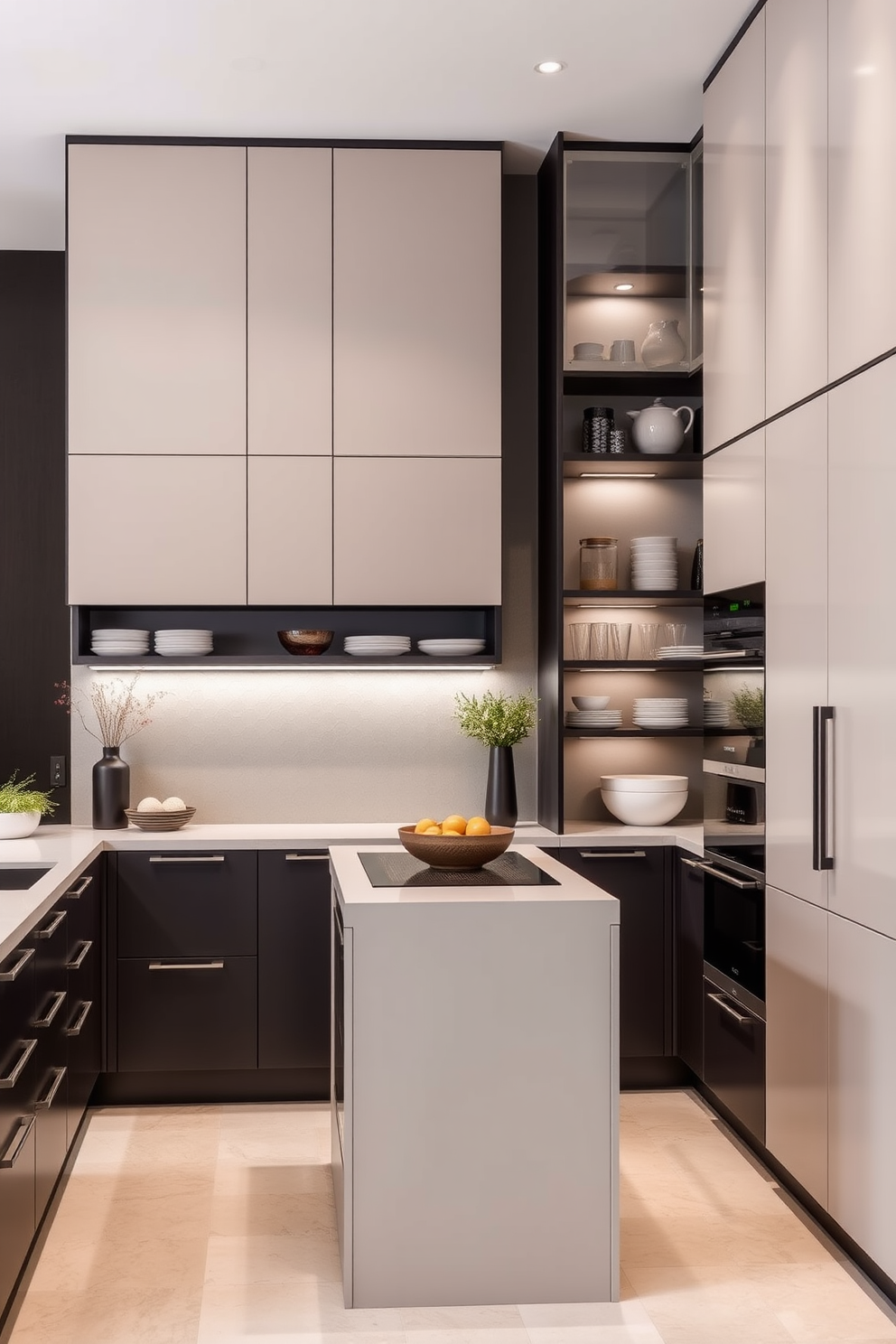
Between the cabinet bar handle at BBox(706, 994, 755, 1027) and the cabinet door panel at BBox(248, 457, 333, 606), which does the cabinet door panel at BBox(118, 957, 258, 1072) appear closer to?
the cabinet door panel at BBox(248, 457, 333, 606)

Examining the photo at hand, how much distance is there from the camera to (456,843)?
293cm

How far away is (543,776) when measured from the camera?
4.46 meters

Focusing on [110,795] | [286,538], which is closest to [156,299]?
[286,538]

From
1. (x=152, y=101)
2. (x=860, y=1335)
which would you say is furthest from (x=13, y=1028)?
(x=152, y=101)

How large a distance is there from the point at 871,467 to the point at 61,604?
10.8 ft

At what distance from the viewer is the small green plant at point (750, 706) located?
334cm

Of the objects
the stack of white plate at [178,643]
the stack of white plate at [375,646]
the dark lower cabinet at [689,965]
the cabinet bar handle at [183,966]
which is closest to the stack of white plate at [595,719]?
the dark lower cabinet at [689,965]

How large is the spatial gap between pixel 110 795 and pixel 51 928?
1341mm

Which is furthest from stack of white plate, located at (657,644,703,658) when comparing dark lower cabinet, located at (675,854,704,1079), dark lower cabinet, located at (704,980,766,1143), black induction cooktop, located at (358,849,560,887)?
black induction cooktop, located at (358,849,560,887)

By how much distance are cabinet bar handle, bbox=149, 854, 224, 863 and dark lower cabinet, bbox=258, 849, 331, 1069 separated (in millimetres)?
140

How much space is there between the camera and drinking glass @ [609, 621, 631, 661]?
4.42 meters

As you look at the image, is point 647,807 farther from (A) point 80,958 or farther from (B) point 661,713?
→ (A) point 80,958

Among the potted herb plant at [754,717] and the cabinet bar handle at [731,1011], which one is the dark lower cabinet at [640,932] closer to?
the cabinet bar handle at [731,1011]

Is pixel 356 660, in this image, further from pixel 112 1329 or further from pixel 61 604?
pixel 112 1329
